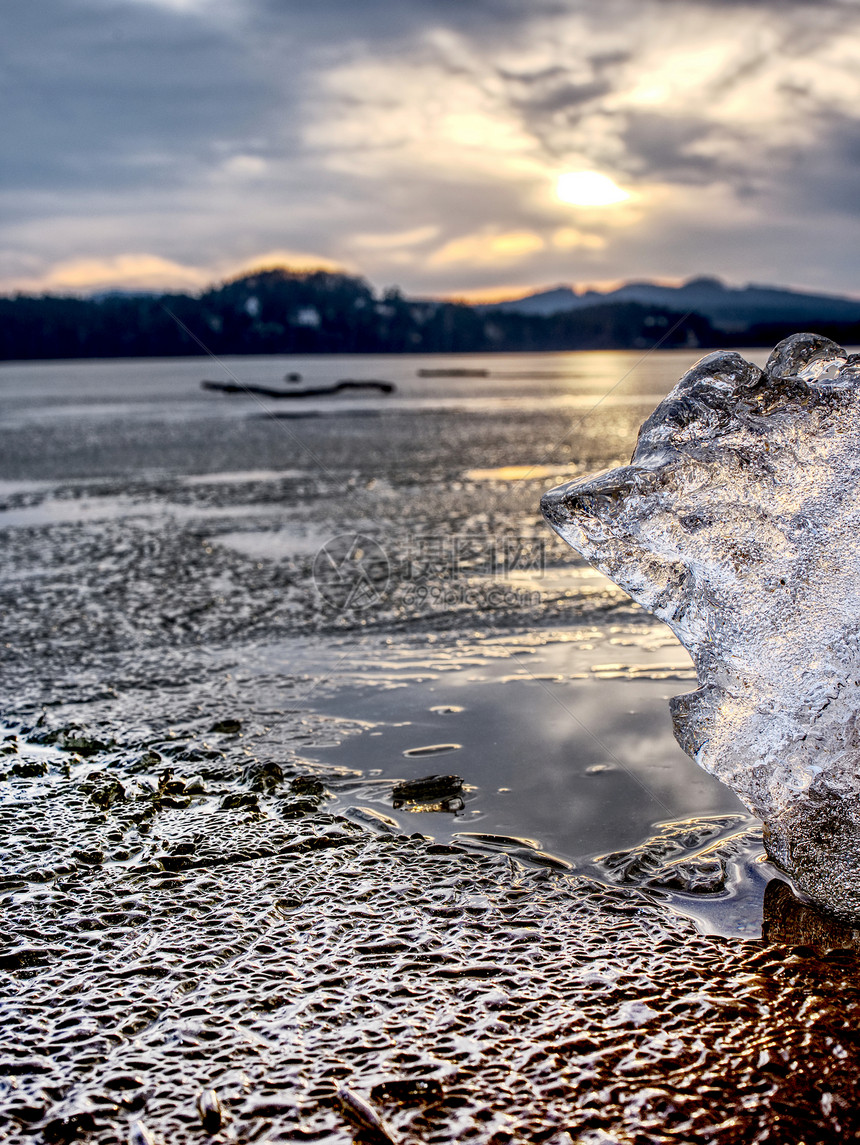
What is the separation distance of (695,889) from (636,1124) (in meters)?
1.00

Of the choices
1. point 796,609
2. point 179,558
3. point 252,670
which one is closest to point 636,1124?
point 796,609

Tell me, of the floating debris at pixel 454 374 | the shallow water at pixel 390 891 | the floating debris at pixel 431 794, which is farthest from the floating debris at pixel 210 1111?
the floating debris at pixel 454 374

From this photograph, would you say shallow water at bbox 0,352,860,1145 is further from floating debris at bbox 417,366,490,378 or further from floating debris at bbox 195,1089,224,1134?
floating debris at bbox 417,366,490,378

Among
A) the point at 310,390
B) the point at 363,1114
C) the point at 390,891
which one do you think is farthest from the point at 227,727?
the point at 310,390

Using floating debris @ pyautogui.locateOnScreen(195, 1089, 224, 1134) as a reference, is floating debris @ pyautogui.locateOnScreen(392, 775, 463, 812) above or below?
above

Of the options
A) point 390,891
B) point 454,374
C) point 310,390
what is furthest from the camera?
point 454,374

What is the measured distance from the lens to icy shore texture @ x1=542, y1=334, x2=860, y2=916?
2850 millimetres

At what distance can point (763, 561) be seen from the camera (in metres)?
3.01

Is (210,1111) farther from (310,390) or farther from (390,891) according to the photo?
(310,390)

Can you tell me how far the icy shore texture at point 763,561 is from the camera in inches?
112

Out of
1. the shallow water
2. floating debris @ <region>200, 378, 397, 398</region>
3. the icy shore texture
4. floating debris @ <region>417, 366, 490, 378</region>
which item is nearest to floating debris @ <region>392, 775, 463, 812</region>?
the shallow water

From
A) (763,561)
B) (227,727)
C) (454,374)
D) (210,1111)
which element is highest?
(454,374)

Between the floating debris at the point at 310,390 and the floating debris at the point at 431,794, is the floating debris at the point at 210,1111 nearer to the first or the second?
the floating debris at the point at 431,794

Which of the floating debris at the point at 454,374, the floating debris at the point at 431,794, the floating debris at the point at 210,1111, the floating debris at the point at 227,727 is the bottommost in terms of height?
the floating debris at the point at 210,1111
